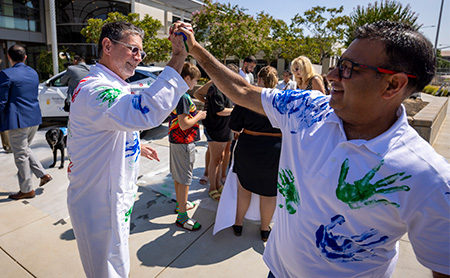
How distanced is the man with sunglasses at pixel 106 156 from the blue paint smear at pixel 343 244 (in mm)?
993

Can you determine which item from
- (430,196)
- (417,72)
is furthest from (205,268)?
(417,72)

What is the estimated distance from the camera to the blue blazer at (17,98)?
12.8 feet

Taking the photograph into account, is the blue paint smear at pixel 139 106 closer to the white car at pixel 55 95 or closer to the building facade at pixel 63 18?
the white car at pixel 55 95

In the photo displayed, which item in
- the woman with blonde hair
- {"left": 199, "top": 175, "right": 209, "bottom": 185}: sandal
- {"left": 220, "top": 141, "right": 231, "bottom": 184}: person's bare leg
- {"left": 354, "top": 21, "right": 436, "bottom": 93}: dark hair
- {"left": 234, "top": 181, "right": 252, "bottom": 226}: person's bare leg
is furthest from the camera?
{"left": 220, "top": 141, "right": 231, "bottom": 184}: person's bare leg

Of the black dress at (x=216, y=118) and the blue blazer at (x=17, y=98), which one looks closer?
the blue blazer at (x=17, y=98)

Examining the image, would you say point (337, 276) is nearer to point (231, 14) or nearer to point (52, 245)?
point (52, 245)

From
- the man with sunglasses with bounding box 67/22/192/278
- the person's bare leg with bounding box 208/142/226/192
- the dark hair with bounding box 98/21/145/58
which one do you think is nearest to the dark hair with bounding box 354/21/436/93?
the man with sunglasses with bounding box 67/22/192/278

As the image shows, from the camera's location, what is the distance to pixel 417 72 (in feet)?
4.00

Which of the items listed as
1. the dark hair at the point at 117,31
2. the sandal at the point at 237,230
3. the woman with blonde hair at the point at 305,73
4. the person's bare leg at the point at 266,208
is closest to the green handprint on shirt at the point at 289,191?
the dark hair at the point at 117,31

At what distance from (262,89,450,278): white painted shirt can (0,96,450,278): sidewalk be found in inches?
59.6

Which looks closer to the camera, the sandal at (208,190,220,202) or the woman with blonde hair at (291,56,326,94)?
the sandal at (208,190,220,202)

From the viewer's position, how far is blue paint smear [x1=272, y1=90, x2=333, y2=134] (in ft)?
4.78

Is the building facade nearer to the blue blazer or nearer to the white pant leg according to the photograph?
the blue blazer

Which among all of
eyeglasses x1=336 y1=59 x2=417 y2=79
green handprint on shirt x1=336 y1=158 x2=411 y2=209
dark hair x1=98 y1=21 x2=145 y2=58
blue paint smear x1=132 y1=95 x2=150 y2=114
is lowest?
green handprint on shirt x1=336 y1=158 x2=411 y2=209
